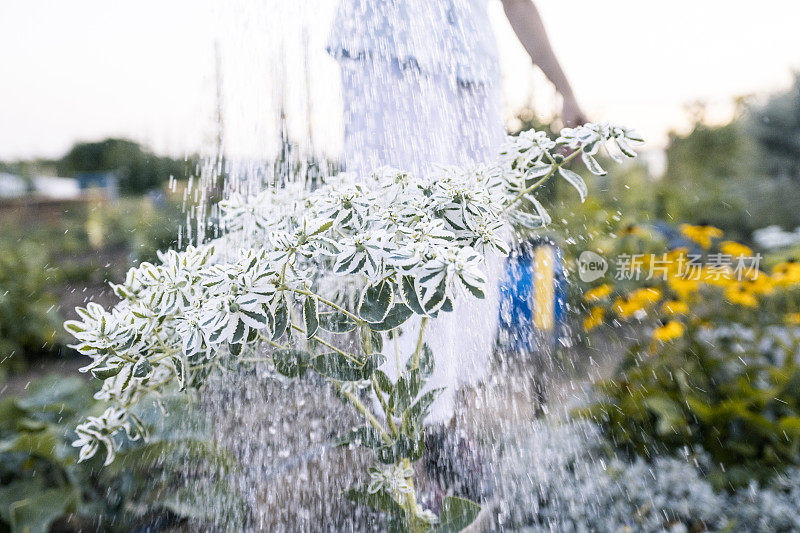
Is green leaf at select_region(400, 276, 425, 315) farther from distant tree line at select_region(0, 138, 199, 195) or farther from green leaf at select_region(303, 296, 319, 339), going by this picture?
distant tree line at select_region(0, 138, 199, 195)

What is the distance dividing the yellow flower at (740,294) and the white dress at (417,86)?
3.39ft

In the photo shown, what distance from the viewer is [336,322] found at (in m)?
0.85

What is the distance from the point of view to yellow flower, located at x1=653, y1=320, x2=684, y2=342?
61.2 inches

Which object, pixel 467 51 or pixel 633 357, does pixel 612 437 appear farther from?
pixel 467 51

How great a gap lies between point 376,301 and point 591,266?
6.06ft

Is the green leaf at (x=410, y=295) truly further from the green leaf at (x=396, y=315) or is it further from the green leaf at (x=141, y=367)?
the green leaf at (x=141, y=367)

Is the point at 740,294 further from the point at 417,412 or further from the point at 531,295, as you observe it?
the point at 417,412

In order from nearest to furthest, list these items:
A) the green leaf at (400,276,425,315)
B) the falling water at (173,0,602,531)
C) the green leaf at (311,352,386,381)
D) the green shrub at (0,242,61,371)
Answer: the green leaf at (400,276,425,315) < the green leaf at (311,352,386,381) < the falling water at (173,0,602,531) < the green shrub at (0,242,61,371)

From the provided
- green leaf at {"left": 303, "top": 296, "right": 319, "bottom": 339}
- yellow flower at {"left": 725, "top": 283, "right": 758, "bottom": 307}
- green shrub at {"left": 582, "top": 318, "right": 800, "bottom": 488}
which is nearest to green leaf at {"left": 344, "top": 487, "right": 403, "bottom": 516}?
green leaf at {"left": 303, "top": 296, "right": 319, "bottom": 339}

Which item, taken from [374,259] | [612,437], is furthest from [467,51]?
[612,437]

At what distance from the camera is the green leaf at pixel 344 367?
832 mm

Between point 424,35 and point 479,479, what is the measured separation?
1073mm

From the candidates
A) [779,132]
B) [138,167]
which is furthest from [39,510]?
[138,167]

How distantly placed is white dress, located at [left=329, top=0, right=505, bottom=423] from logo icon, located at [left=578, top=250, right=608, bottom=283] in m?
1.06
